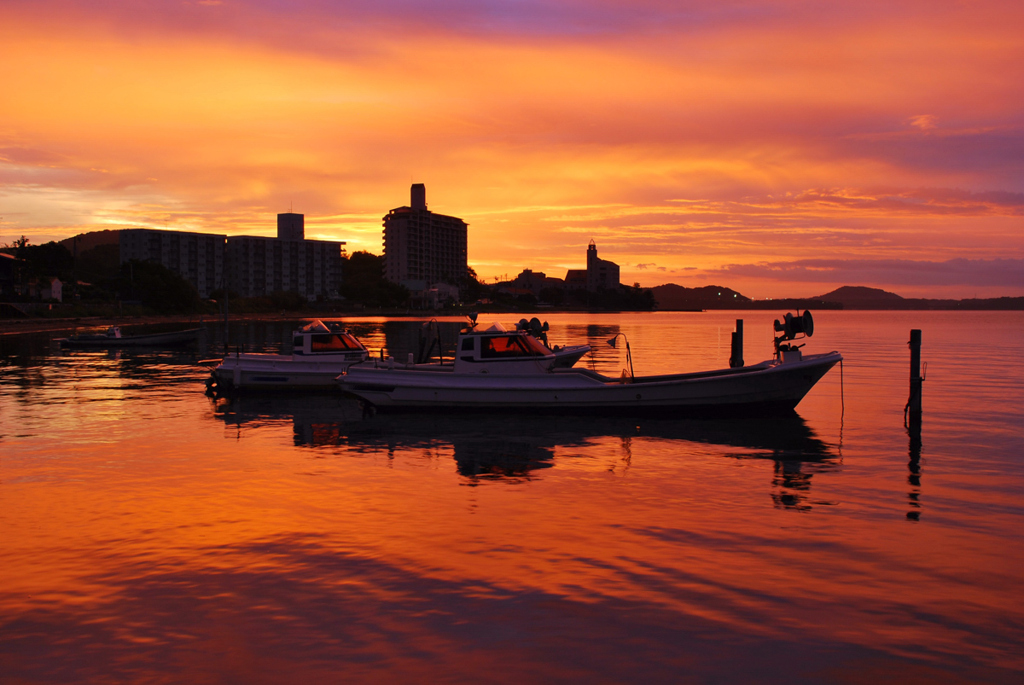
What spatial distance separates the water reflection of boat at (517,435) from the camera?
66.8ft

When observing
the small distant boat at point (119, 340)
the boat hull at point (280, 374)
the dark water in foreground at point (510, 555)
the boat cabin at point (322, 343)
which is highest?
the boat cabin at point (322, 343)

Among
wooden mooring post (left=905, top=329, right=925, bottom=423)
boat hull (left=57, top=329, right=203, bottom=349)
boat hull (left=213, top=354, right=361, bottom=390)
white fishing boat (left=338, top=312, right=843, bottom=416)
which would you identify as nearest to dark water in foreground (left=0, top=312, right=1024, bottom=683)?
wooden mooring post (left=905, top=329, right=925, bottom=423)

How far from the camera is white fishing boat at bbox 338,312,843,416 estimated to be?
25406 mm

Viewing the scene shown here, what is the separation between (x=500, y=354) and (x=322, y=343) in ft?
35.1

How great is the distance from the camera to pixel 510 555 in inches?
470

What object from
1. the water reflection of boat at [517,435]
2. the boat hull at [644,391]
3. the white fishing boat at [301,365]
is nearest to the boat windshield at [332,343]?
the white fishing boat at [301,365]

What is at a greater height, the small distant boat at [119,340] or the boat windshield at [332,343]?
the boat windshield at [332,343]

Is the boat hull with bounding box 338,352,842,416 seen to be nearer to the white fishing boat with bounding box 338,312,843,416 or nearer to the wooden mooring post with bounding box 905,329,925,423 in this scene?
the white fishing boat with bounding box 338,312,843,416

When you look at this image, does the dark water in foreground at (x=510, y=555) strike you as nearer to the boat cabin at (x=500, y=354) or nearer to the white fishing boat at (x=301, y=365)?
the boat cabin at (x=500, y=354)

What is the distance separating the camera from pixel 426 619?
30.9ft

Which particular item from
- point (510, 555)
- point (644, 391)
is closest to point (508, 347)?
point (644, 391)

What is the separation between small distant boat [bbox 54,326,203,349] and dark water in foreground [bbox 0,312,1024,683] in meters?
41.3

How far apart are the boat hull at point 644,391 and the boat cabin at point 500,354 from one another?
447 millimetres

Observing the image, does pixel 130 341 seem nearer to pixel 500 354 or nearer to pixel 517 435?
pixel 500 354
